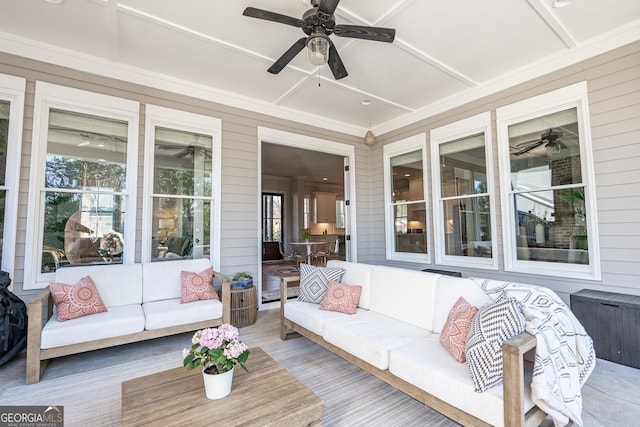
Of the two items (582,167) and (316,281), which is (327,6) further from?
(582,167)

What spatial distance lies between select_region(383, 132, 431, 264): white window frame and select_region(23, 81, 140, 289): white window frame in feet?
13.3

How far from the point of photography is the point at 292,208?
437 inches

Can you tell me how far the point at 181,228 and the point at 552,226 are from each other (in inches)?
186

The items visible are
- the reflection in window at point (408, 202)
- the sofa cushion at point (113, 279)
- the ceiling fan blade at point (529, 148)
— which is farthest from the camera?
the reflection in window at point (408, 202)

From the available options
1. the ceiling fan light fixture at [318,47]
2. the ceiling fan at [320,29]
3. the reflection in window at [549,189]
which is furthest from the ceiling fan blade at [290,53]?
the reflection in window at [549,189]

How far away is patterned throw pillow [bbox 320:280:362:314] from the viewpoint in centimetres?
297

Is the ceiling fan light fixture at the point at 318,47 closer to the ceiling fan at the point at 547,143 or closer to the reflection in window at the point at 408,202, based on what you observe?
the ceiling fan at the point at 547,143

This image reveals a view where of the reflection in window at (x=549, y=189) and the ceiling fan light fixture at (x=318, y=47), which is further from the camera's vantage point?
the reflection in window at (x=549, y=189)

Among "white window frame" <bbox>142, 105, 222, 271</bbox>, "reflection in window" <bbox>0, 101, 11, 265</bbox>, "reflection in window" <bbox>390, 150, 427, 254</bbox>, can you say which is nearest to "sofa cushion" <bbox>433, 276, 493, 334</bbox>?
"reflection in window" <bbox>390, 150, 427, 254</bbox>

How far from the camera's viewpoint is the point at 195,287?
135 inches

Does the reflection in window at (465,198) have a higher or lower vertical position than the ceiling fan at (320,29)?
lower

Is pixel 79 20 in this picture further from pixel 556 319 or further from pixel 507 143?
pixel 507 143

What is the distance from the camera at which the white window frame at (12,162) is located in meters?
3.03

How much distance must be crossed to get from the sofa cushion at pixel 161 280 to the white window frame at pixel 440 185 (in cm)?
370
